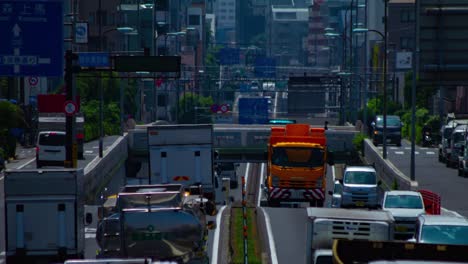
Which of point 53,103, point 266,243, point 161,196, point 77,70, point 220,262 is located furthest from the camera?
point 53,103

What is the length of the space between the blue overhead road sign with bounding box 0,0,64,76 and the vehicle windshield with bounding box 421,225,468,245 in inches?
645

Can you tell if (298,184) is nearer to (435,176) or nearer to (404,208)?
(404,208)

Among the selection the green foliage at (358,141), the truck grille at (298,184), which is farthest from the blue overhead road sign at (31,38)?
the green foliage at (358,141)

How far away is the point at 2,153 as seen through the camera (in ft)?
196

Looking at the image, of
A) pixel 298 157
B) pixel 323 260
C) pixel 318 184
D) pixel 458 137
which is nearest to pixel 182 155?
pixel 298 157

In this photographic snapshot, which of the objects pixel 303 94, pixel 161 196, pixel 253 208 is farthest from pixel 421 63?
pixel 303 94

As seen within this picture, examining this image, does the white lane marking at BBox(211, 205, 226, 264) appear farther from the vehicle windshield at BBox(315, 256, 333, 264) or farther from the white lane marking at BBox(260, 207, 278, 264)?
the vehicle windshield at BBox(315, 256, 333, 264)

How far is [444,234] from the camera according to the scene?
25953mm

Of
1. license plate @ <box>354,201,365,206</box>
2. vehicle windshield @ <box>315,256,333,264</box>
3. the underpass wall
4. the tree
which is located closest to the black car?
the underpass wall

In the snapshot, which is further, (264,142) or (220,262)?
(264,142)

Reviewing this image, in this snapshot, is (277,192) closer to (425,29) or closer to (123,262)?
(425,29)

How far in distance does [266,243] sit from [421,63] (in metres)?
9.31

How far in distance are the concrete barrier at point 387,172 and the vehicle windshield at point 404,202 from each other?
10.5 meters

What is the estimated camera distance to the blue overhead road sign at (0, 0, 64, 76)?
38.4 meters
